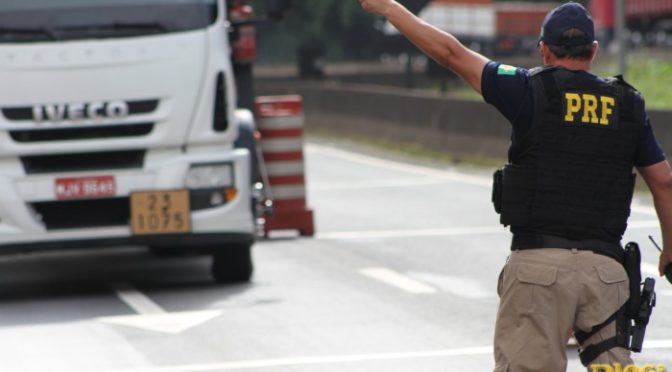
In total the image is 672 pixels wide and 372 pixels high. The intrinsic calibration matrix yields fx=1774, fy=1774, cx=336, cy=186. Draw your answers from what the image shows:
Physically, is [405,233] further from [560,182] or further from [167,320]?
[560,182]

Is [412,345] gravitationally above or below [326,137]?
above

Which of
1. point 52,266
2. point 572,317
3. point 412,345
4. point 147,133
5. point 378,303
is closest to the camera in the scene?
point 572,317

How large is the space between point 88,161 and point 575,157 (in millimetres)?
7455

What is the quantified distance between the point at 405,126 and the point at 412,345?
65.0ft

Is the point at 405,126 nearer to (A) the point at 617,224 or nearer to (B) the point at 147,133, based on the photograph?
(B) the point at 147,133

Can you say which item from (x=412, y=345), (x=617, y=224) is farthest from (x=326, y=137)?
(x=617, y=224)

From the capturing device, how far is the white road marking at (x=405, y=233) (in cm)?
1695

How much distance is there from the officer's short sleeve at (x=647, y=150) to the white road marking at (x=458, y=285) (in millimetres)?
6008

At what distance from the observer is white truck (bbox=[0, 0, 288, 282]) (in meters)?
12.8

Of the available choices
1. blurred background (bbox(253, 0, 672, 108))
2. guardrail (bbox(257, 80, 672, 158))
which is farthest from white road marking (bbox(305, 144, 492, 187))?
blurred background (bbox(253, 0, 672, 108))

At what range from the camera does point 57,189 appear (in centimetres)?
1286

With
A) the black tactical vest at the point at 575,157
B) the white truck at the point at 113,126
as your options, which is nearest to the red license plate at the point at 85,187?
the white truck at the point at 113,126

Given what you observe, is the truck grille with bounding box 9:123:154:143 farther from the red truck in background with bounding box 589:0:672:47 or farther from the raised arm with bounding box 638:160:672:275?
the red truck in background with bounding box 589:0:672:47

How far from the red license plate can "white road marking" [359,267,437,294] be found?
2180 millimetres
